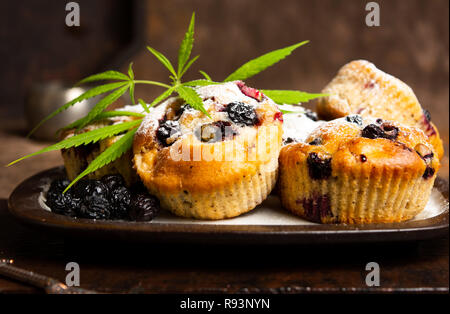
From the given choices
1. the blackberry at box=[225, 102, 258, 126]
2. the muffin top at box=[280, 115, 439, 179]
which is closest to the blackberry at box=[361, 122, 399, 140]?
the muffin top at box=[280, 115, 439, 179]

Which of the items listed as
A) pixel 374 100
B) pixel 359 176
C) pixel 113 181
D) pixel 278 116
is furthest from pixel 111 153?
pixel 374 100

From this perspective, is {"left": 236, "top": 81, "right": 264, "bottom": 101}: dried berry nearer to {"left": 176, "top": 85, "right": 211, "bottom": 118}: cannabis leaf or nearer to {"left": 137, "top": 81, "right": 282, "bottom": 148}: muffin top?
{"left": 137, "top": 81, "right": 282, "bottom": 148}: muffin top

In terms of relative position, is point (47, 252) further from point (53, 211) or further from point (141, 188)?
point (141, 188)

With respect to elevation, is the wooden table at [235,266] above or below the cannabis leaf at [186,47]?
below

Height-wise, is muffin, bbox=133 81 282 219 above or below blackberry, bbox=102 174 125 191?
above

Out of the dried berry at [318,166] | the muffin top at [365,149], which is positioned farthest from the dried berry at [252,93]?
the dried berry at [318,166]

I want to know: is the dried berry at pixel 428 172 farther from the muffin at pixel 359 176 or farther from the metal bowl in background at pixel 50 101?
the metal bowl in background at pixel 50 101

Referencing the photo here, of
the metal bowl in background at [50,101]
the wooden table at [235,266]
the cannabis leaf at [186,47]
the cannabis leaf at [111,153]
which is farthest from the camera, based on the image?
the metal bowl in background at [50,101]
